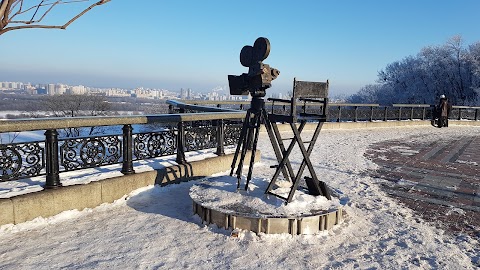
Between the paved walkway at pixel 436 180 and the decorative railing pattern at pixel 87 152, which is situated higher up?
the decorative railing pattern at pixel 87 152

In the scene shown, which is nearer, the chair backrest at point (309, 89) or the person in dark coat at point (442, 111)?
the chair backrest at point (309, 89)

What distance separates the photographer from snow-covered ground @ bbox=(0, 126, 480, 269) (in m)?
3.52

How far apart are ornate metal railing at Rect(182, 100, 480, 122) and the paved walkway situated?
586cm

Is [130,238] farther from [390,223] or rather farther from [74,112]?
[74,112]

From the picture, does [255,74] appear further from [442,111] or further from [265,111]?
[442,111]

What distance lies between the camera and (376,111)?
20.2 metres

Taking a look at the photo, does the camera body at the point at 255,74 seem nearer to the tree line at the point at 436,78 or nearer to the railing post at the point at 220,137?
the railing post at the point at 220,137

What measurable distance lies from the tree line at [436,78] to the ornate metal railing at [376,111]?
22.3m

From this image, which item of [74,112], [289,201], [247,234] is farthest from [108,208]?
[74,112]

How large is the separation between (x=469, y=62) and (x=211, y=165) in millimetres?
53674

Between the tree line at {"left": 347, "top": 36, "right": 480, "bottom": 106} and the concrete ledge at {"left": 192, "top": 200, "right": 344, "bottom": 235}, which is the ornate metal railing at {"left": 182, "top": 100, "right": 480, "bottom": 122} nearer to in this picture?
the concrete ledge at {"left": 192, "top": 200, "right": 344, "bottom": 235}

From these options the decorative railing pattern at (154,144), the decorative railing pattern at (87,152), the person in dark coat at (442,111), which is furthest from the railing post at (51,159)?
the person in dark coat at (442,111)

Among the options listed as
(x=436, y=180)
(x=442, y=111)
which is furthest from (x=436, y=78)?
(x=436, y=180)

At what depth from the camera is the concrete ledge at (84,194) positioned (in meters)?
4.20
